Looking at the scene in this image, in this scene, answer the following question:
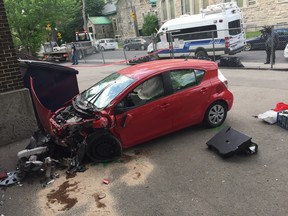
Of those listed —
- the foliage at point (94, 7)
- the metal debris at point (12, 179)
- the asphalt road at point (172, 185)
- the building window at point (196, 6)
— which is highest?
the foliage at point (94, 7)

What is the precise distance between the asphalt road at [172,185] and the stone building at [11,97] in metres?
0.66

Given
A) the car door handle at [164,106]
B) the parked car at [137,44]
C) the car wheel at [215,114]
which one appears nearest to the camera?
the car door handle at [164,106]

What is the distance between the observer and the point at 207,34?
1756 cm

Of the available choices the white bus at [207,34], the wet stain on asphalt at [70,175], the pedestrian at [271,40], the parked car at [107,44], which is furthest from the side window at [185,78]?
the parked car at [107,44]

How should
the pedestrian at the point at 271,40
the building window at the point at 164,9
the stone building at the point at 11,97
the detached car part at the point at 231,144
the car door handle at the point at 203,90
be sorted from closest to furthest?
1. the detached car part at the point at 231,144
2. the car door handle at the point at 203,90
3. the stone building at the point at 11,97
4. the pedestrian at the point at 271,40
5. the building window at the point at 164,9

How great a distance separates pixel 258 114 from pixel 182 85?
7.91 ft

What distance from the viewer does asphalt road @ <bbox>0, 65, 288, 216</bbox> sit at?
391 cm

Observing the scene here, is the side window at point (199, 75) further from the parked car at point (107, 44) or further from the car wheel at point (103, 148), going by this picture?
the parked car at point (107, 44)

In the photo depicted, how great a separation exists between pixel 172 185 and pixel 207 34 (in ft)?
47.7

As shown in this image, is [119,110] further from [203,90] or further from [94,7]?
[94,7]

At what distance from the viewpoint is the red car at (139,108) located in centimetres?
519

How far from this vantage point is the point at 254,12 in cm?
3572

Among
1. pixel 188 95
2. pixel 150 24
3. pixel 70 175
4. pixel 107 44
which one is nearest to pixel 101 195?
pixel 70 175

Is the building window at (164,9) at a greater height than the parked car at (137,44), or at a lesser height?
greater
